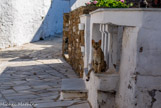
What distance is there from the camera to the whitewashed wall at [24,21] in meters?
12.9

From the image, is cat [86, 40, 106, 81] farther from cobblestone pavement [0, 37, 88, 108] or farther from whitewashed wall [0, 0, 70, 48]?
whitewashed wall [0, 0, 70, 48]

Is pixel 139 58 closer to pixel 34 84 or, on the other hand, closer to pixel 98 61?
pixel 98 61

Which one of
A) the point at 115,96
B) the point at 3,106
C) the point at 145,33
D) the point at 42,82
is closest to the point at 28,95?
the point at 3,106

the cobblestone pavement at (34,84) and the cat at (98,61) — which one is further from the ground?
the cat at (98,61)

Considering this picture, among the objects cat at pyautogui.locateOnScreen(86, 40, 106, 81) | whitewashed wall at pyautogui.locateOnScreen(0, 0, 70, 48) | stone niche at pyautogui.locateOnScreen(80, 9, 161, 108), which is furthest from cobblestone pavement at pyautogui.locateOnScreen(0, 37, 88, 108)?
whitewashed wall at pyautogui.locateOnScreen(0, 0, 70, 48)

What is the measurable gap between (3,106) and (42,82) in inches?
70.6

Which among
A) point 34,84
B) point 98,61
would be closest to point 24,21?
point 34,84

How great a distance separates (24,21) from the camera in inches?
606

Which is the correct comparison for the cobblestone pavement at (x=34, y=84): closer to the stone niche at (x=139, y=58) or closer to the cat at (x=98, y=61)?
the cat at (x=98, y=61)

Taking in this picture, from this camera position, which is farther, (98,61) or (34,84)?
(34,84)

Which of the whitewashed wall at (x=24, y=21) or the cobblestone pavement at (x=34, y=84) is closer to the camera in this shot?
the cobblestone pavement at (x=34, y=84)

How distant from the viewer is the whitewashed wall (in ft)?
42.3

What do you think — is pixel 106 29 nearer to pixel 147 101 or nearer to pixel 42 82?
pixel 147 101

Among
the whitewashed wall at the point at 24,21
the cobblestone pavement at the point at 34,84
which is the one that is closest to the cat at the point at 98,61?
the cobblestone pavement at the point at 34,84
